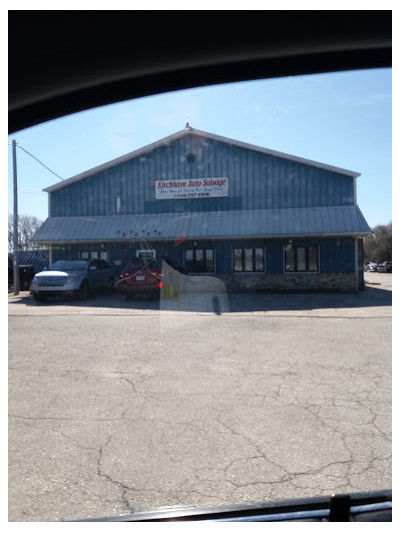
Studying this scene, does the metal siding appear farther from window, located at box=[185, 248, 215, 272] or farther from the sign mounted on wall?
window, located at box=[185, 248, 215, 272]

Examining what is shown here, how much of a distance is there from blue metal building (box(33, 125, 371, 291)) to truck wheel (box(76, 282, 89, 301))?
15.7 feet

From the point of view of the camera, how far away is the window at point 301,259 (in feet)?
66.0

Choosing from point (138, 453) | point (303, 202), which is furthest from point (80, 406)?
point (303, 202)

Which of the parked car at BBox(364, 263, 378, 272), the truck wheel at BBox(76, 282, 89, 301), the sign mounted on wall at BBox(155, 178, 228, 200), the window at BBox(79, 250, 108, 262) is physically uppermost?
the sign mounted on wall at BBox(155, 178, 228, 200)

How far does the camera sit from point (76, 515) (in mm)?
2648

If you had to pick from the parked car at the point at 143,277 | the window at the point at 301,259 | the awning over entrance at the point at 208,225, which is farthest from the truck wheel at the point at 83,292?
the window at the point at 301,259

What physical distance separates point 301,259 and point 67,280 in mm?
10479

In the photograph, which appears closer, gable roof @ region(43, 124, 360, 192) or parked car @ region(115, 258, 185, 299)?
parked car @ region(115, 258, 185, 299)

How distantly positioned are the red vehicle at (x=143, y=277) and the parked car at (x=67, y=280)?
1.45 metres

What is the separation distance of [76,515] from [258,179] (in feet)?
62.6

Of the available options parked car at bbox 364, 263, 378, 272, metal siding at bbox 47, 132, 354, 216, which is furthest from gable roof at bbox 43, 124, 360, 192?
parked car at bbox 364, 263, 378, 272

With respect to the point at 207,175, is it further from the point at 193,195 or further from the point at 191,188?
the point at 193,195

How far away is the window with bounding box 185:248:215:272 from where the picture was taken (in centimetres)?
2122
